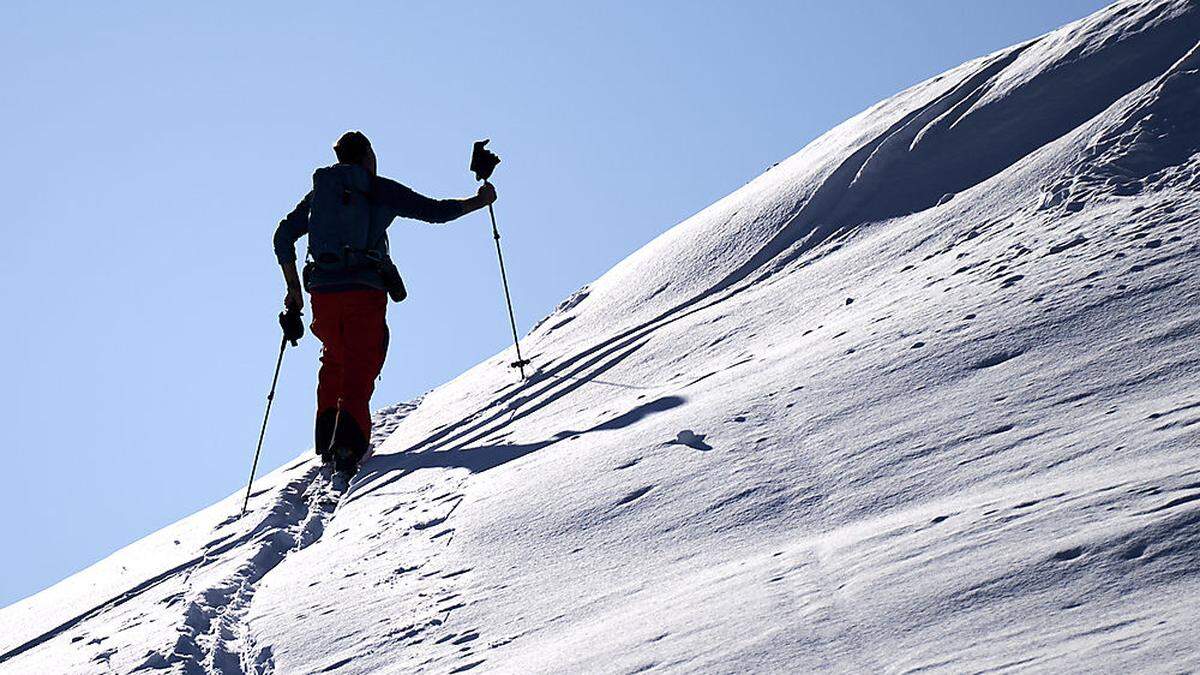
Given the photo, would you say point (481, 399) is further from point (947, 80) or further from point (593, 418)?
point (947, 80)

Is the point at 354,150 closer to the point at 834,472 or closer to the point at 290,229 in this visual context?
the point at 290,229

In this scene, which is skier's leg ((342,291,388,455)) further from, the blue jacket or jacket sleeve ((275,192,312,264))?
jacket sleeve ((275,192,312,264))

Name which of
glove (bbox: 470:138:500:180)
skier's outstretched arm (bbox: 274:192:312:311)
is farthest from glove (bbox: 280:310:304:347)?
glove (bbox: 470:138:500:180)

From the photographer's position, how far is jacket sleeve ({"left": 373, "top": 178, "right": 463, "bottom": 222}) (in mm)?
6879

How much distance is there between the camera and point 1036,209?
671 cm

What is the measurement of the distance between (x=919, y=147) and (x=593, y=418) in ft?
11.0

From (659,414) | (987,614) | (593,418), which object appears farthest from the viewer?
(593,418)

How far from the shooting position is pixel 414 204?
272 inches

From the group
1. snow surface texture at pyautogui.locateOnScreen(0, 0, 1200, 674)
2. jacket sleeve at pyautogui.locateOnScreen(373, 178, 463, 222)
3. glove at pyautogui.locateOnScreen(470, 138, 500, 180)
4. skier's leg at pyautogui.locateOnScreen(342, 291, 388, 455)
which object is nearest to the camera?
snow surface texture at pyautogui.locateOnScreen(0, 0, 1200, 674)

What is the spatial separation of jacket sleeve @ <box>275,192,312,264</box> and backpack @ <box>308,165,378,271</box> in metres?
0.24

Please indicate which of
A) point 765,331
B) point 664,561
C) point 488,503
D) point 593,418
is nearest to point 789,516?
point 664,561

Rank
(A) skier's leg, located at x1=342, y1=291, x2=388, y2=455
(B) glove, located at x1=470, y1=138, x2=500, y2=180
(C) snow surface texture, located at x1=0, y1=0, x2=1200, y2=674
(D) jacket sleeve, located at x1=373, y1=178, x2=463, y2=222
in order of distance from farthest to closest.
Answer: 1. (B) glove, located at x1=470, y1=138, x2=500, y2=180
2. (D) jacket sleeve, located at x1=373, y1=178, x2=463, y2=222
3. (A) skier's leg, located at x1=342, y1=291, x2=388, y2=455
4. (C) snow surface texture, located at x1=0, y1=0, x2=1200, y2=674

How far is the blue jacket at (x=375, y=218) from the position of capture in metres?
6.73

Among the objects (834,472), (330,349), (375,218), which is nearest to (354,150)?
(375,218)
